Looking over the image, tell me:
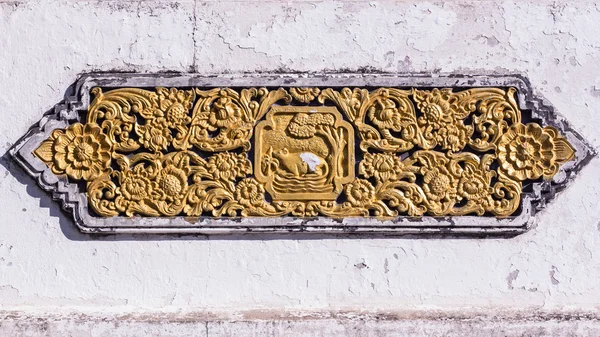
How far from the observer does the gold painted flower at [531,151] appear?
4.27m

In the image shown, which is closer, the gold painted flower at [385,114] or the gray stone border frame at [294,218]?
the gray stone border frame at [294,218]

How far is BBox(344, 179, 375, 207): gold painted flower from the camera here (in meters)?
4.20

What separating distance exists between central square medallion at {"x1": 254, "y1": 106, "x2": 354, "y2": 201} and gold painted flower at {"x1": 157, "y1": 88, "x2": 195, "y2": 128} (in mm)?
361

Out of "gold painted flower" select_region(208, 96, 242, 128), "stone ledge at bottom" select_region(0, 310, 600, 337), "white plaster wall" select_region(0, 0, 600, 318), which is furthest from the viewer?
"gold painted flower" select_region(208, 96, 242, 128)

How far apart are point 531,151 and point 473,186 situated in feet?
1.13

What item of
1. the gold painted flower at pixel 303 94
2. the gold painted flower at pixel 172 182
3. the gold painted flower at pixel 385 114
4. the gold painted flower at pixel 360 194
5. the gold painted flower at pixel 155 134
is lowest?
the gold painted flower at pixel 360 194

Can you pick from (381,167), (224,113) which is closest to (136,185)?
(224,113)

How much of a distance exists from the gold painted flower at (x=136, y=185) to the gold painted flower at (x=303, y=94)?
81 centimetres

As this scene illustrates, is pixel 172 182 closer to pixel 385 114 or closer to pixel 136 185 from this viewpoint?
pixel 136 185

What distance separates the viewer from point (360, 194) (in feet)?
13.8

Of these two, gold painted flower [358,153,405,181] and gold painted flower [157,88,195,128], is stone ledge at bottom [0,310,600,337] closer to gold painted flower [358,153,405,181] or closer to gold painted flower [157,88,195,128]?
gold painted flower [358,153,405,181]

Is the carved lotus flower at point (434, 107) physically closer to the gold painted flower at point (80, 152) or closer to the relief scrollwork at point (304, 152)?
the relief scrollwork at point (304, 152)

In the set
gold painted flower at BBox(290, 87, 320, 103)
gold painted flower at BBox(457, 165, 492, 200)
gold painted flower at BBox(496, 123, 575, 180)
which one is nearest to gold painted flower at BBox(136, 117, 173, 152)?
gold painted flower at BBox(290, 87, 320, 103)

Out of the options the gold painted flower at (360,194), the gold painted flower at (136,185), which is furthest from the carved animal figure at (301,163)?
the gold painted flower at (136,185)
